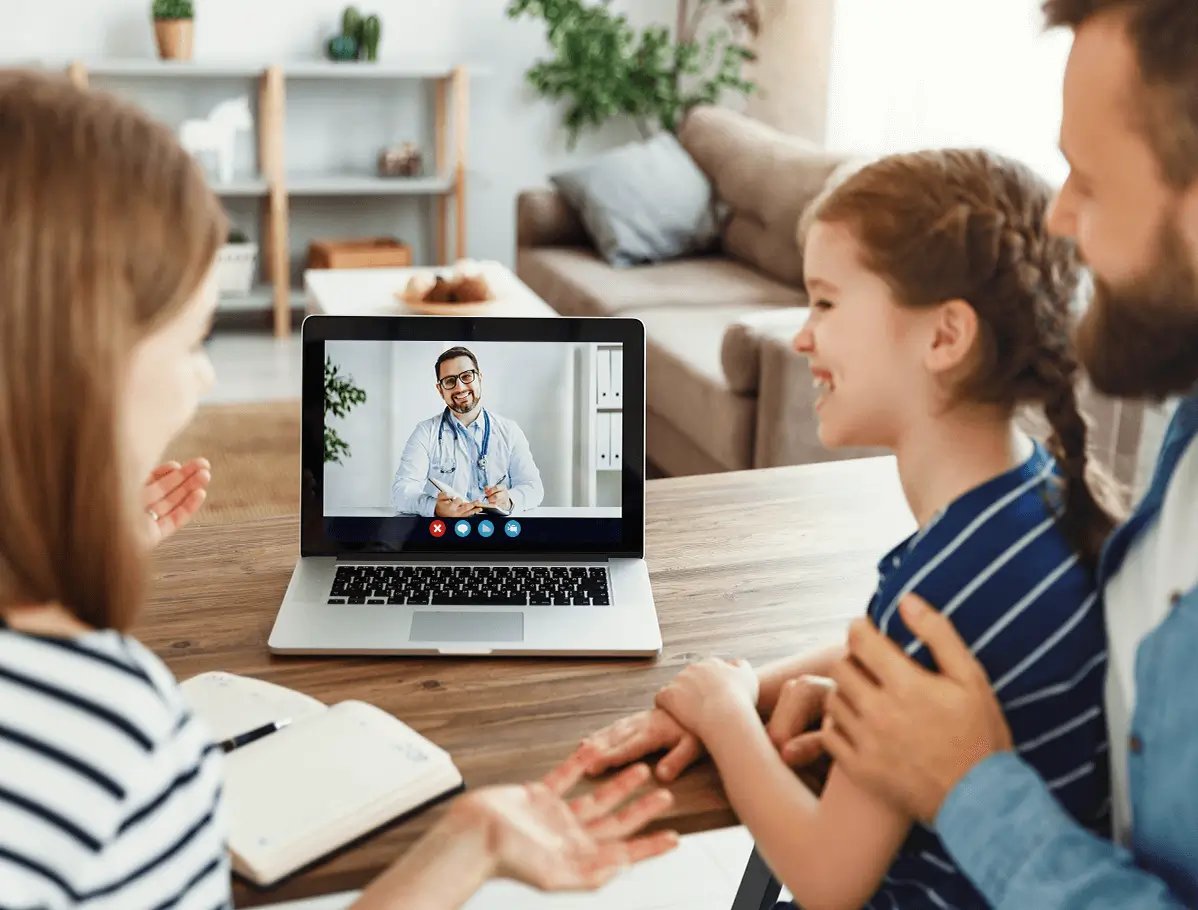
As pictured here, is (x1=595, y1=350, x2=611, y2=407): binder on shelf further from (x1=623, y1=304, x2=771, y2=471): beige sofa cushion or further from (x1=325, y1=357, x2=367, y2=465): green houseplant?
(x1=623, y1=304, x2=771, y2=471): beige sofa cushion

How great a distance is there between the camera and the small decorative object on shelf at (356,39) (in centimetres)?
512

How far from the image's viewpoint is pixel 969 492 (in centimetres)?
105

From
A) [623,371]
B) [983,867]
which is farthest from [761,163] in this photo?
[983,867]

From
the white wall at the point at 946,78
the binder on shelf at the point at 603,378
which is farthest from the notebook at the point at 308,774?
the white wall at the point at 946,78

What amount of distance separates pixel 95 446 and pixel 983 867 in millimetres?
614

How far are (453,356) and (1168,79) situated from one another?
2.52ft

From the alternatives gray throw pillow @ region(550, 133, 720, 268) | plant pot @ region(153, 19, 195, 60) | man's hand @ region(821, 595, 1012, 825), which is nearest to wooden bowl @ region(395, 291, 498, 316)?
gray throw pillow @ region(550, 133, 720, 268)

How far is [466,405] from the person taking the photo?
1.40 m

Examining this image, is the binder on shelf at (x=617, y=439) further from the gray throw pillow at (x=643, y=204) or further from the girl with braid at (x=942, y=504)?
the gray throw pillow at (x=643, y=204)

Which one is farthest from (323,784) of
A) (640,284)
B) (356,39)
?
(356,39)

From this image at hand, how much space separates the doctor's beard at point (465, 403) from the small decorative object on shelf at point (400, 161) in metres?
4.14

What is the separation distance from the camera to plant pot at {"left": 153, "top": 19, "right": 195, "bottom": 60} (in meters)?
4.89

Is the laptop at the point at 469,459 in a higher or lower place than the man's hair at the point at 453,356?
lower

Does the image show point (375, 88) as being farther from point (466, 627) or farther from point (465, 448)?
point (466, 627)
